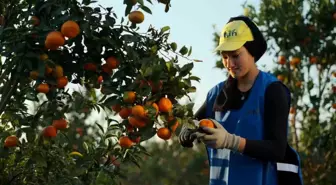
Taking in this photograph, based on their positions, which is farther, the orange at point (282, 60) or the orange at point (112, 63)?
the orange at point (282, 60)

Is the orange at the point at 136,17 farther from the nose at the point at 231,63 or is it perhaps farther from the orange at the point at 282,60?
the orange at the point at 282,60

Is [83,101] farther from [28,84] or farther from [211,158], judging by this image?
[211,158]

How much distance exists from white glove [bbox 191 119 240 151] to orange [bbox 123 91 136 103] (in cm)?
28

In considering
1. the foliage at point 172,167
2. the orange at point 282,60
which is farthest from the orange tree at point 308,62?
the foliage at point 172,167

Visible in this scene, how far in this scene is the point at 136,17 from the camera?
113 inches

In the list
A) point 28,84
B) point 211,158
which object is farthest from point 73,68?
point 211,158

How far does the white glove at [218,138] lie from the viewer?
2.52 meters

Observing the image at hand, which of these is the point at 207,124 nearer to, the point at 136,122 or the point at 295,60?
the point at 136,122

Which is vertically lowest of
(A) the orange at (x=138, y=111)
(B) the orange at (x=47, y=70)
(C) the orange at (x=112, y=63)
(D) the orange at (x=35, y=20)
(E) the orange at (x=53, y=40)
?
(A) the orange at (x=138, y=111)

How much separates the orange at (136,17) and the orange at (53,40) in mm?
360

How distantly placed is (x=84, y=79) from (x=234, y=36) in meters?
0.75

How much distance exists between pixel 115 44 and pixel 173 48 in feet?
0.87

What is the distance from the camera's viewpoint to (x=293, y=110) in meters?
7.82

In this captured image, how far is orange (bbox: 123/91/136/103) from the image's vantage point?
2.58 metres
